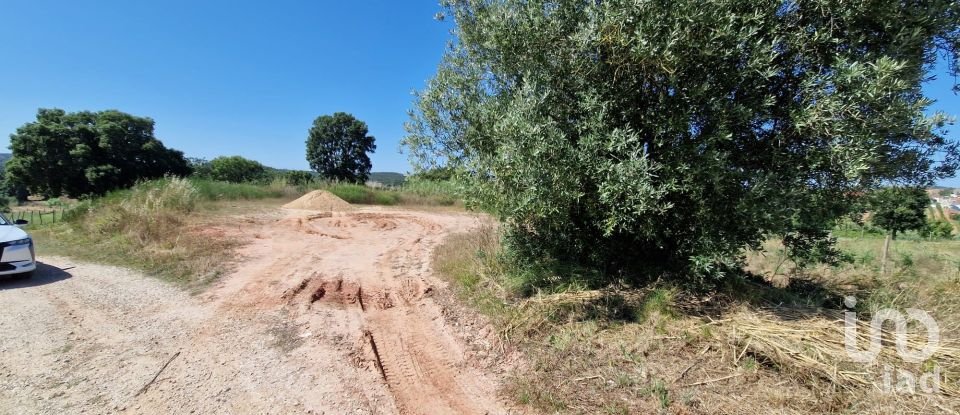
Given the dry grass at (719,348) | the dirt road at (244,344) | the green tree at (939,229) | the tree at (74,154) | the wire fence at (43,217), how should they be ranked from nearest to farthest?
the dry grass at (719,348) < the dirt road at (244,344) < the wire fence at (43,217) < the green tree at (939,229) < the tree at (74,154)

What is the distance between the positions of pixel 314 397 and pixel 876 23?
620cm

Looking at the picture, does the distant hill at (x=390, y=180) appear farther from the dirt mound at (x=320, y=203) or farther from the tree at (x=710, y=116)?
the dirt mound at (x=320, y=203)

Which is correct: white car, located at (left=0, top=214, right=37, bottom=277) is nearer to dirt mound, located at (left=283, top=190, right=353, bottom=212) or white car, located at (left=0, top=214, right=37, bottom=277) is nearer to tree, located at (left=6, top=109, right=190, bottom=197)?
dirt mound, located at (left=283, top=190, right=353, bottom=212)

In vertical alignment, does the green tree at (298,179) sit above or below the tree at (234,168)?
below

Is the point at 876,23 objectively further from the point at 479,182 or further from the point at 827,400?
the point at 479,182

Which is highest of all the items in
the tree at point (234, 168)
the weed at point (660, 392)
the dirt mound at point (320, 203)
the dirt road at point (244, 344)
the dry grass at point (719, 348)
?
the tree at point (234, 168)

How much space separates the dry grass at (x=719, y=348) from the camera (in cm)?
293

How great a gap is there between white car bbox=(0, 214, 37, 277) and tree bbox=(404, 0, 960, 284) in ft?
25.9

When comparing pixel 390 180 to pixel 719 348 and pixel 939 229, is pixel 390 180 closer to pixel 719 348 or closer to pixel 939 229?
pixel 719 348

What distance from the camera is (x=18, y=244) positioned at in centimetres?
634

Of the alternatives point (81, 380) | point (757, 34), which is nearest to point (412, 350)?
point (81, 380)

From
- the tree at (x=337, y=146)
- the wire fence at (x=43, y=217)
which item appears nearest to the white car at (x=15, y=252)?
the wire fence at (x=43, y=217)

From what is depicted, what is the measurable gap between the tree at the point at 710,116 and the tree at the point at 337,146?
42.0 m

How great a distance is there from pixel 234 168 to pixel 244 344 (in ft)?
205
